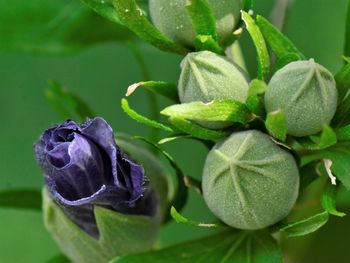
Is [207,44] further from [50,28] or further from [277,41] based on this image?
[50,28]

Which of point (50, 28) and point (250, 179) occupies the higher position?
point (50, 28)

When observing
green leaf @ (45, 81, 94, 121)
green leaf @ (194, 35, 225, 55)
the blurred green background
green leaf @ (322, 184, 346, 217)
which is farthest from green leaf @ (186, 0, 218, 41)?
the blurred green background

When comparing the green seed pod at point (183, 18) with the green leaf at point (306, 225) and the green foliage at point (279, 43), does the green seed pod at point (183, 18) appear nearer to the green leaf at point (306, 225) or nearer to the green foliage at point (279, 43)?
the green foliage at point (279, 43)

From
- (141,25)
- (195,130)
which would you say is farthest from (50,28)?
(195,130)

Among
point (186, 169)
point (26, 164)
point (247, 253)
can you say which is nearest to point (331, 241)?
point (186, 169)

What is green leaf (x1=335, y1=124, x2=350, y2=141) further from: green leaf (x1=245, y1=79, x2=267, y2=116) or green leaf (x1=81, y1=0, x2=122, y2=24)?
green leaf (x1=81, y1=0, x2=122, y2=24)

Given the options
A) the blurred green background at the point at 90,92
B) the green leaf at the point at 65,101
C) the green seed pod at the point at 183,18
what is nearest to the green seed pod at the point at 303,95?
the green seed pod at the point at 183,18

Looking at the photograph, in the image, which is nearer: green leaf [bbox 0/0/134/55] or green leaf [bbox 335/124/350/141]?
green leaf [bbox 335/124/350/141]
